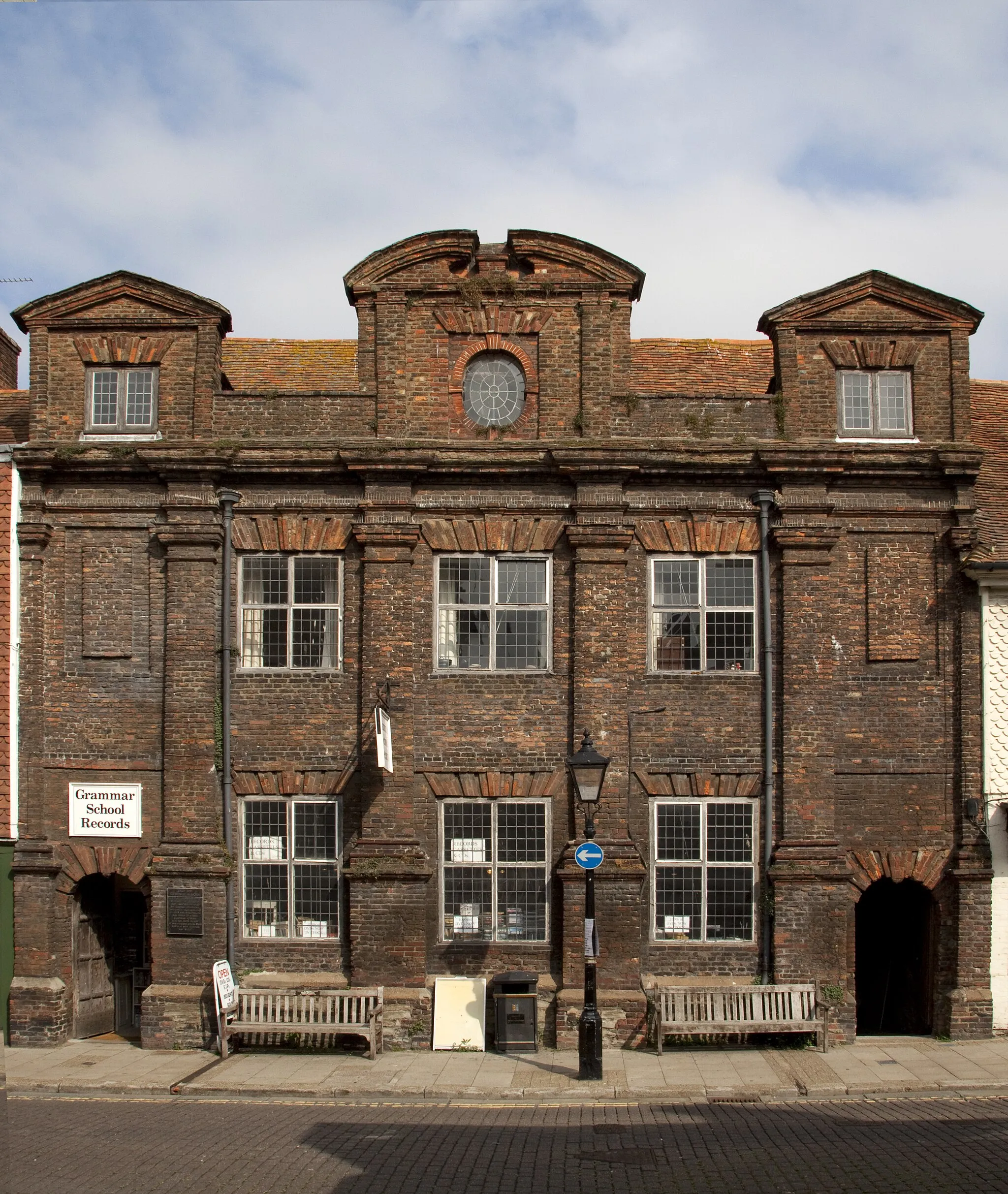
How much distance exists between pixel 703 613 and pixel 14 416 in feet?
34.6

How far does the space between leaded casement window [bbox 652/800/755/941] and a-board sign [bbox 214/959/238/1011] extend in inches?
214

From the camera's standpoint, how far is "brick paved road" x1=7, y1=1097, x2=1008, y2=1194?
10.2 meters

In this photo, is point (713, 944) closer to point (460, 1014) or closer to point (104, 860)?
point (460, 1014)

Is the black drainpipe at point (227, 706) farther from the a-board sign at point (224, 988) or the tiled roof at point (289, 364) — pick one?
the tiled roof at point (289, 364)

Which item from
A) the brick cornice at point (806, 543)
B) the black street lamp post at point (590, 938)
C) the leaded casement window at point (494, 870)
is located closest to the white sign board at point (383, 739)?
the leaded casement window at point (494, 870)

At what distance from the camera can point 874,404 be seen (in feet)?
55.5

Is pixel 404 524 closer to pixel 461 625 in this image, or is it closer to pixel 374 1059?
pixel 461 625

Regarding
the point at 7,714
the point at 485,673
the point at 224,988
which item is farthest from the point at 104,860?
the point at 485,673

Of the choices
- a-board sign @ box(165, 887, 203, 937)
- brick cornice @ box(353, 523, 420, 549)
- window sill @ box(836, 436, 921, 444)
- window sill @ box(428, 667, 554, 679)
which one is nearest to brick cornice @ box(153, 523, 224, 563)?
brick cornice @ box(353, 523, 420, 549)

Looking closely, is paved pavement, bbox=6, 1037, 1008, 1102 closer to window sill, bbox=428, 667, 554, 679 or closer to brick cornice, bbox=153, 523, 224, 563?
window sill, bbox=428, 667, 554, 679

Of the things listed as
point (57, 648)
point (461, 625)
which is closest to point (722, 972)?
point (461, 625)

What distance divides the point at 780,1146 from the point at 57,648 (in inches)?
431

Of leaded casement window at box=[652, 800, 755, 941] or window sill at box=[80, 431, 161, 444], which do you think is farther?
window sill at box=[80, 431, 161, 444]

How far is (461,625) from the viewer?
54.6 feet
